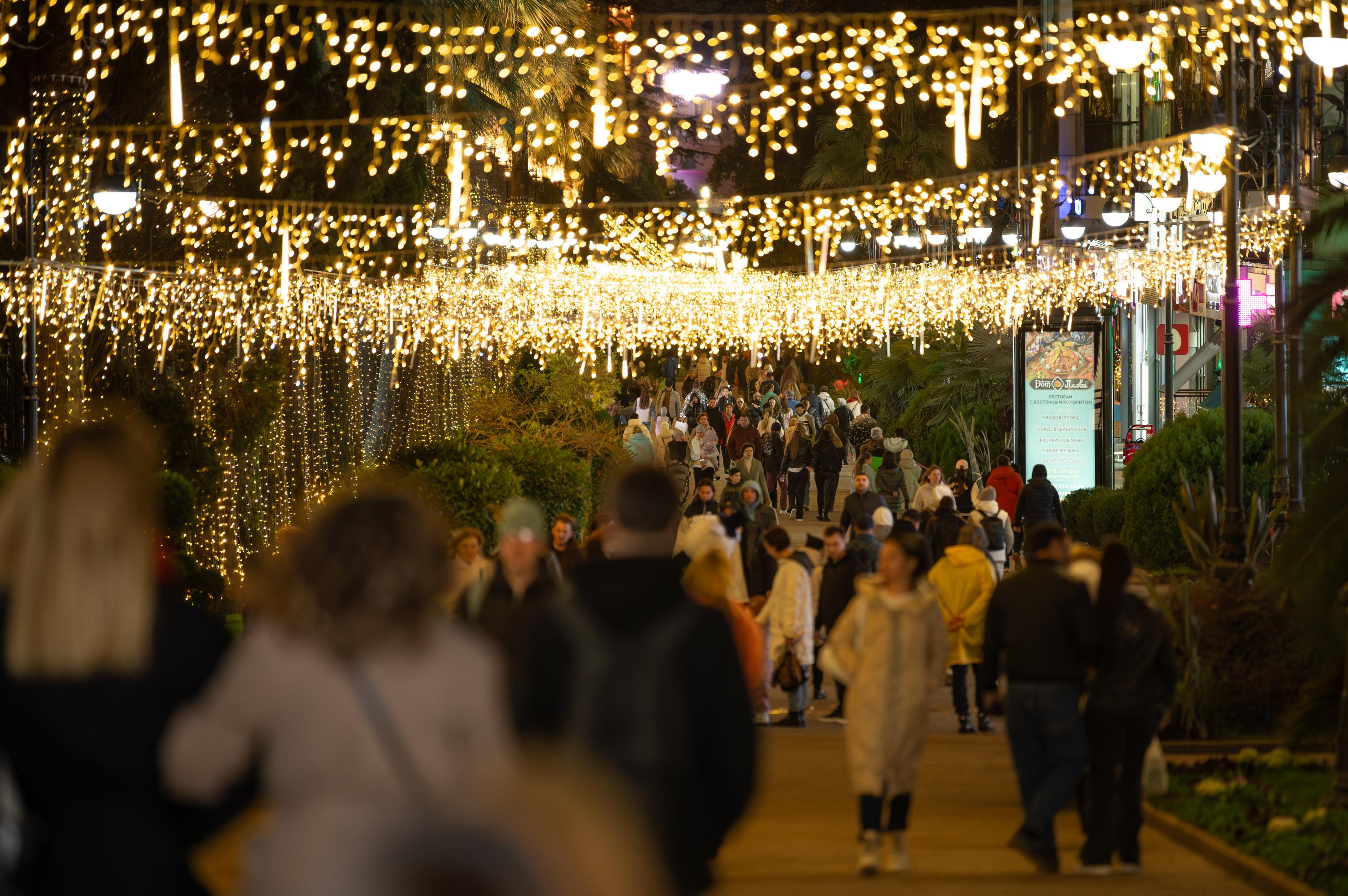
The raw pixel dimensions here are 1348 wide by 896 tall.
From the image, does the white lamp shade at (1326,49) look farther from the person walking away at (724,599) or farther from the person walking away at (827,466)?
the person walking away at (827,466)

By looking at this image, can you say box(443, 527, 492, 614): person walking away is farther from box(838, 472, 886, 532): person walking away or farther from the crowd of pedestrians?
box(838, 472, 886, 532): person walking away

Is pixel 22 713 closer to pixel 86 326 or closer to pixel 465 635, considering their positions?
pixel 465 635

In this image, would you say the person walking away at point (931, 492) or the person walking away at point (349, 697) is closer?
the person walking away at point (349, 697)

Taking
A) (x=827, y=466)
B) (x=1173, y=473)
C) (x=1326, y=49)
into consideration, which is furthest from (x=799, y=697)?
(x=827, y=466)

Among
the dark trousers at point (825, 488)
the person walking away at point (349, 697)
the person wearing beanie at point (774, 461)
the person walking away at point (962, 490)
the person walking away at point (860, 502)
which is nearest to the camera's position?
the person walking away at point (349, 697)

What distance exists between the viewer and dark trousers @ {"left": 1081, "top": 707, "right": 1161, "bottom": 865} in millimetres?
7543

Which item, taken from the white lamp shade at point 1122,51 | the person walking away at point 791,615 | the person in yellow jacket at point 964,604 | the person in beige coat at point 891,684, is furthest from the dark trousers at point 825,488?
the person in beige coat at point 891,684

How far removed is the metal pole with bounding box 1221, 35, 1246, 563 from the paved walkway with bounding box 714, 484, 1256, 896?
119 inches

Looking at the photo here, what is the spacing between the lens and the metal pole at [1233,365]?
13.0 m

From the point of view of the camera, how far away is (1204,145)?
1488cm

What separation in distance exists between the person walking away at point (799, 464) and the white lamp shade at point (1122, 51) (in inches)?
660

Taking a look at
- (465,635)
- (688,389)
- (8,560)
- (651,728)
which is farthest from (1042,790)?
(688,389)

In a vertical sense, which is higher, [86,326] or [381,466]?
[86,326]

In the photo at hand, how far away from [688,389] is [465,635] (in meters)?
46.0
